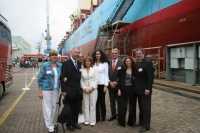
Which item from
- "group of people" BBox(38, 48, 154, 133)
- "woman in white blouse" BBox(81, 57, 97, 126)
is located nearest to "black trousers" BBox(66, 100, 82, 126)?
"group of people" BBox(38, 48, 154, 133)

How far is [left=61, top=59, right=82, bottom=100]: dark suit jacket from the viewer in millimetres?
8555

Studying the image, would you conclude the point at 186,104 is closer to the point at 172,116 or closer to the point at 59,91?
the point at 172,116

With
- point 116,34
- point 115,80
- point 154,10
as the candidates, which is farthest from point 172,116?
point 116,34

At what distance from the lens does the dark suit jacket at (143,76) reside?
843cm

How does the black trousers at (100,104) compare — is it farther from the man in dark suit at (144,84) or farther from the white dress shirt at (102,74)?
the man in dark suit at (144,84)

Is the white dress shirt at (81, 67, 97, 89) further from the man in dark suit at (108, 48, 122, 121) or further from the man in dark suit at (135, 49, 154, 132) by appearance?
the man in dark suit at (135, 49, 154, 132)

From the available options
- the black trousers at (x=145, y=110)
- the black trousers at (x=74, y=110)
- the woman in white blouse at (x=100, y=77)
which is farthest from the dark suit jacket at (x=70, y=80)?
the black trousers at (x=145, y=110)

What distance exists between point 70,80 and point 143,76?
1473mm

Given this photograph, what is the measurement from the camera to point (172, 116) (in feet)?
33.2

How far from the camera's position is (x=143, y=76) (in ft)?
28.1

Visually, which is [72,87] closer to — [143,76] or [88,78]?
[88,78]

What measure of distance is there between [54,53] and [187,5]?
8.88 meters

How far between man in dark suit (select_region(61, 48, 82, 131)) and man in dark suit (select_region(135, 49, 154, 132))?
1.21 meters

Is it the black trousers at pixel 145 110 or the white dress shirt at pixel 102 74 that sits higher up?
the white dress shirt at pixel 102 74
